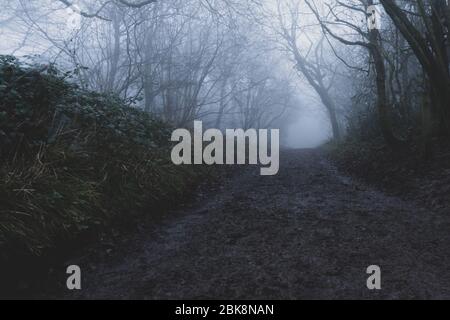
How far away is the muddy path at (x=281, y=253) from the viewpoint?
2.87 m

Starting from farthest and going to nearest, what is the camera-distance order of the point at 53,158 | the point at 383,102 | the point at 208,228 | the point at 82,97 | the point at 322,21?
the point at 322,21
the point at 383,102
the point at 82,97
the point at 208,228
the point at 53,158

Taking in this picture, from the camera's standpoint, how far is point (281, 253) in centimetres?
353

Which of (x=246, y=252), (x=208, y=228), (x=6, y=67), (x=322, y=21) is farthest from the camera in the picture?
(x=322, y=21)

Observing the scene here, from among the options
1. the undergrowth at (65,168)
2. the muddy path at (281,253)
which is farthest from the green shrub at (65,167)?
the muddy path at (281,253)

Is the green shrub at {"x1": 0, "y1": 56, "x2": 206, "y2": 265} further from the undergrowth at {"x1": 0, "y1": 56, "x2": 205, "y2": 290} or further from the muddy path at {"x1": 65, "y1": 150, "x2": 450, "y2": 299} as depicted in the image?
the muddy path at {"x1": 65, "y1": 150, "x2": 450, "y2": 299}

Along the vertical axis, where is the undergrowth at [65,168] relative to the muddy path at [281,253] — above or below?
above

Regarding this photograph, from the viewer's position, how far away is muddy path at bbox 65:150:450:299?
2.87 m

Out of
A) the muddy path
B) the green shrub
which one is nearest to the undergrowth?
the green shrub

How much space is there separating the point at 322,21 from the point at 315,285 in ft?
25.8

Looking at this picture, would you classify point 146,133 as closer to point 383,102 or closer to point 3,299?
point 3,299

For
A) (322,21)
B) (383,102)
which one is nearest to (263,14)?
(322,21)

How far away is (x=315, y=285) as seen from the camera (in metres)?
2.88

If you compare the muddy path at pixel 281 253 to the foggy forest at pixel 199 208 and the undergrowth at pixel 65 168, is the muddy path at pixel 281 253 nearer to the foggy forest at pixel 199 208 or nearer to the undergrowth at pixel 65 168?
the foggy forest at pixel 199 208

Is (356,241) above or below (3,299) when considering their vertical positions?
above
